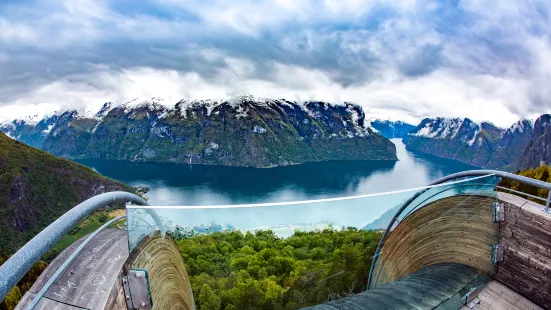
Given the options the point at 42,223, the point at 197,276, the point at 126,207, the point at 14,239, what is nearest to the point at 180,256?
the point at 197,276

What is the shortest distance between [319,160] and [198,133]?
6675 centimetres

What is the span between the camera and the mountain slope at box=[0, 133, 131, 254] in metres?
64.1

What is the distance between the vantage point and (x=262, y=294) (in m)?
6.22

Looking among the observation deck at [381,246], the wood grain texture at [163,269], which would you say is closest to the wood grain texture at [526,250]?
the observation deck at [381,246]

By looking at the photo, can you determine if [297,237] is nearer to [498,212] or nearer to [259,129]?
[498,212]

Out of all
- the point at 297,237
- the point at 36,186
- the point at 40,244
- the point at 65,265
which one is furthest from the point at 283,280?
the point at 36,186

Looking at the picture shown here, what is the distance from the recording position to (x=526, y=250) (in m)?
3.64

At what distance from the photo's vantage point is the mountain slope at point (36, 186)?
64.1 m

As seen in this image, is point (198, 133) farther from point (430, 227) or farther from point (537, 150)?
point (430, 227)

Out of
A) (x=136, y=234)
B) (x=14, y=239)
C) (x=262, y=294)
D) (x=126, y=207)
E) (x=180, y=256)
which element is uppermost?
(x=126, y=207)

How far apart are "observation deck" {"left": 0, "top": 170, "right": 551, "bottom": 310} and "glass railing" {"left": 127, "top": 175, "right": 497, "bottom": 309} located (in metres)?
0.02

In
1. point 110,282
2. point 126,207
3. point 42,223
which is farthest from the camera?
point 42,223

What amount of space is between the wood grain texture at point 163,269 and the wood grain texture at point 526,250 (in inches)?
132

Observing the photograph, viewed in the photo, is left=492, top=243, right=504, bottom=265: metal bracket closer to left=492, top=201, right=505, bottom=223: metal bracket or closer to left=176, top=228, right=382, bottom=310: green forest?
left=492, top=201, right=505, bottom=223: metal bracket
